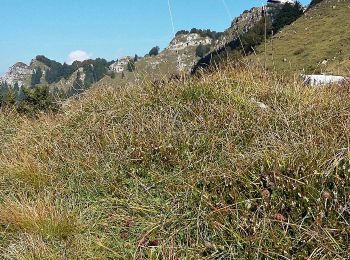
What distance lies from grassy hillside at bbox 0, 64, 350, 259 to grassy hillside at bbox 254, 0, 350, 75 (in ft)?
164

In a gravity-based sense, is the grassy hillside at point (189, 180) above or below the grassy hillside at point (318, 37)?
below

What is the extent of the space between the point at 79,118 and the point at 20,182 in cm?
177

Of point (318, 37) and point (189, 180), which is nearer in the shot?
point (189, 180)

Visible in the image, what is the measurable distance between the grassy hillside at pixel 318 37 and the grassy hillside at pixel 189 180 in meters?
50.1

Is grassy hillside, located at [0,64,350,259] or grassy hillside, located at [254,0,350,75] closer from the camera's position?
grassy hillside, located at [0,64,350,259]

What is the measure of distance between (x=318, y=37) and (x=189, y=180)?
74828 millimetres

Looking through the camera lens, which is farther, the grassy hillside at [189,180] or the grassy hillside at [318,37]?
the grassy hillside at [318,37]

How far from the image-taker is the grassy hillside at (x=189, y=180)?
2.88 m

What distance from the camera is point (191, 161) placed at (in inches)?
158

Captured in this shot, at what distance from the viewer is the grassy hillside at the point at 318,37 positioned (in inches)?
2372

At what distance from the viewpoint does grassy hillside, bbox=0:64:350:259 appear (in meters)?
2.88

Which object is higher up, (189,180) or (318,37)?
(318,37)

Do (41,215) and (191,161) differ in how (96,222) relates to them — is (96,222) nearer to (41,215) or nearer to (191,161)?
(41,215)

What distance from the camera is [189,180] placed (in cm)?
362
